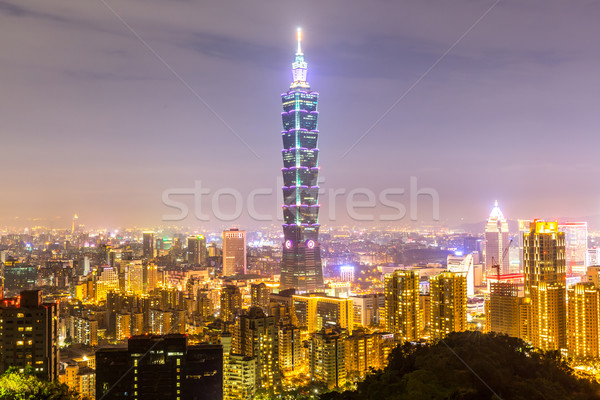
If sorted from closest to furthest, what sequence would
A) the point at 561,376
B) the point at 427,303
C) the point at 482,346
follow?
the point at 561,376 < the point at 482,346 < the point at 427,303

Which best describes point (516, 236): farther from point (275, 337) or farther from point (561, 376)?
point (561, 376)

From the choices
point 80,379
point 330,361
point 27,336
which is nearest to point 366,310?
point 330,361

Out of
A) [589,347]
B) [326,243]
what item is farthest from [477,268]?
[589,347]

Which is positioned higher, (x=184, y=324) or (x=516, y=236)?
(x=516, y=236)

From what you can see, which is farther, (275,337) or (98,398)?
(275,337)

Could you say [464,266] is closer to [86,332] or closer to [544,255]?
[544,255]

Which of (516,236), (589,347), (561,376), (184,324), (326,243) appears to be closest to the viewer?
(561,376)

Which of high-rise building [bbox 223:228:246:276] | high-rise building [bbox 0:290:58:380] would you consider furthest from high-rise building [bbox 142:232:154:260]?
high-rise building [bbox 0:290:58:380]
